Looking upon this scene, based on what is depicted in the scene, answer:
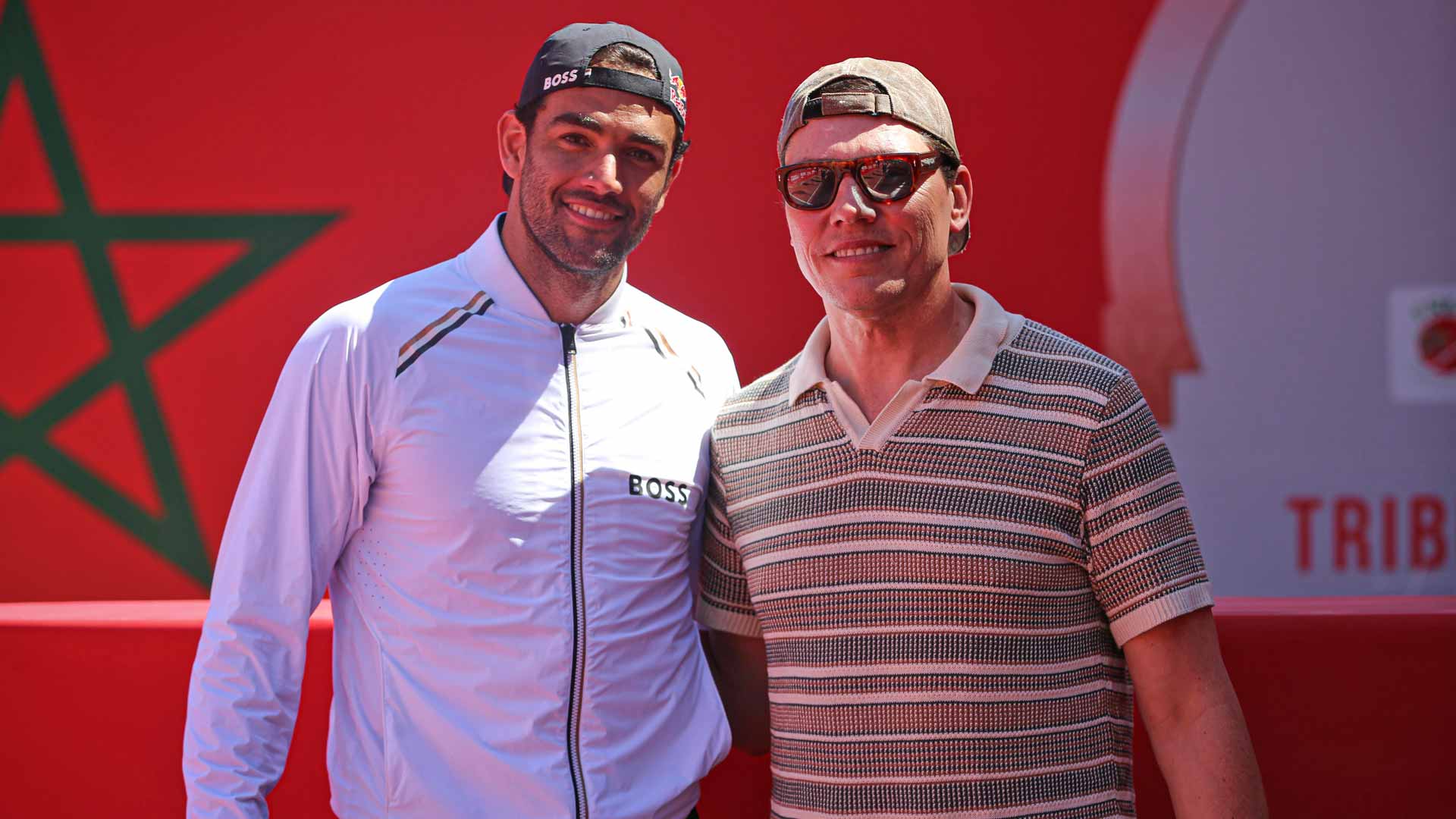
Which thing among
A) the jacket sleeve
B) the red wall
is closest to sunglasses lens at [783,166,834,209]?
the jacket sleeve

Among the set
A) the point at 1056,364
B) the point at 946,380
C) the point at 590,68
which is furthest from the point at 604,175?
the point at 1056,364

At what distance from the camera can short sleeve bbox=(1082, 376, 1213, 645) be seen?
5.44ft

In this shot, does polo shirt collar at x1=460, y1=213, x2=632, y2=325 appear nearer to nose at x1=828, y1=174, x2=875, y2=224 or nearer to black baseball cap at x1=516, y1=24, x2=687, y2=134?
black baseball cap at x1=516, y1=24, x2=687, y2=134

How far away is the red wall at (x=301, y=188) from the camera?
124 inches

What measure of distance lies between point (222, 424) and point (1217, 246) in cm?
282

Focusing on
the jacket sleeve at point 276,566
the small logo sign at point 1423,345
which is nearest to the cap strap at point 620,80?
the jacket sleeve at point 276,566

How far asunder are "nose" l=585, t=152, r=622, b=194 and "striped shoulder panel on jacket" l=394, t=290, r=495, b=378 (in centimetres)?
27

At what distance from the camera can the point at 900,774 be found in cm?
173

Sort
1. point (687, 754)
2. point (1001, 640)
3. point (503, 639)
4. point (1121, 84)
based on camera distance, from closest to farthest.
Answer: point (1001, 640) → point (503, 639) → point (687, 754) → point (1121, 84)

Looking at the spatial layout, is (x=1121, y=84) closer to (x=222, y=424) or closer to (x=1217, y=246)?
(x=1217, y=246)

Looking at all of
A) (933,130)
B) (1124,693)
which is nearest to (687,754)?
(1124,693)

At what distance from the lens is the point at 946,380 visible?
1797 mm

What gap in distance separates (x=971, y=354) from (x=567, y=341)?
0.69m

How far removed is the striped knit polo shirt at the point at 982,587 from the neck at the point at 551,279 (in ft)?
1.67
